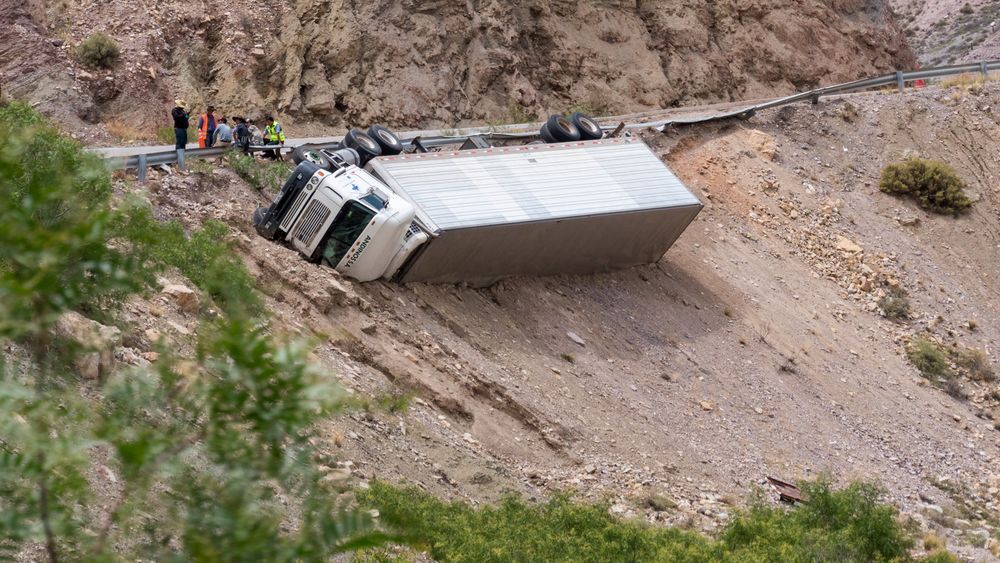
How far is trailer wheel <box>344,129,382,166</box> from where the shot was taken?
81.6ft

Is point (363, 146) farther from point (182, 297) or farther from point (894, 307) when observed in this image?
point (894, 307)

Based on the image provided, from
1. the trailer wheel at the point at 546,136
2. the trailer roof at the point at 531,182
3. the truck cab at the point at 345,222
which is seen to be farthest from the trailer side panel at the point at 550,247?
the trailer wheel at the point at 546,136

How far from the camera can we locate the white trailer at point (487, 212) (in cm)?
2216

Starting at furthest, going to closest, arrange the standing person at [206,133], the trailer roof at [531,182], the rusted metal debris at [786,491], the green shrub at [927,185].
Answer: the green shrub at [927,185] → the standing person at [206,133] → the trailer roof at [531,182] → the rusted metal debris at [786,491]

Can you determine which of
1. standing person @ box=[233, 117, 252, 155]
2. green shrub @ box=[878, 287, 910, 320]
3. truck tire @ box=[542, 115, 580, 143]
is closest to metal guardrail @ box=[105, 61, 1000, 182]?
standing person @ box=[233, 117, 252, 155]

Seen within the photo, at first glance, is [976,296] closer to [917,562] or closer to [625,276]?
[625,276]

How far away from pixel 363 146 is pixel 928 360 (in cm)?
1289

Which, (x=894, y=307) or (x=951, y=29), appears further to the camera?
(x=951, y=29)

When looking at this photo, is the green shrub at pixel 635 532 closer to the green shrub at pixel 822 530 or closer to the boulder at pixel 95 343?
the green shrub at pixel 822 530

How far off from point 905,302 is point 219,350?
2745 cm

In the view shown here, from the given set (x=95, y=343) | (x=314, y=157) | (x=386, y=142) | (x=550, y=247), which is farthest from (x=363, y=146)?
(x=95, y=343)

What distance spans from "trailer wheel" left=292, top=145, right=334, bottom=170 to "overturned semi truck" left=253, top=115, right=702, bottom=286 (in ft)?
0.08

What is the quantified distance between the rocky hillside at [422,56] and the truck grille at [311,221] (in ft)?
31.0

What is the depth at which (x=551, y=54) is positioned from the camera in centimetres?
4019
